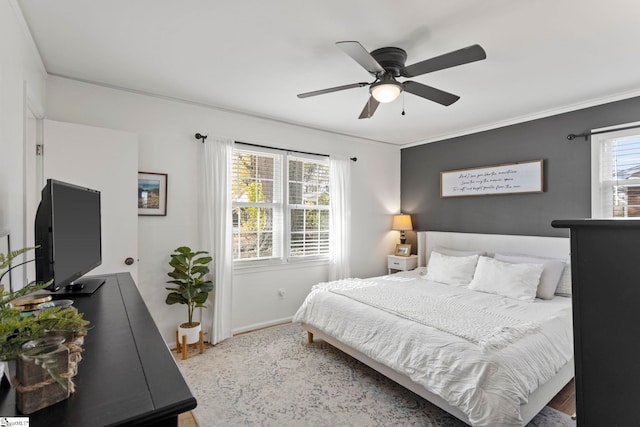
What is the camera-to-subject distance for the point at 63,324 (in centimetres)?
67

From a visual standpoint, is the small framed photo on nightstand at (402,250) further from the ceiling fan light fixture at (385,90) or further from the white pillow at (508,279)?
the ceiling fan light fixture at (385,90)

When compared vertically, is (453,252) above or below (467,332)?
above

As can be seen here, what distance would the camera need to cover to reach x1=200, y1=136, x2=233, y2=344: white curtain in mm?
3371

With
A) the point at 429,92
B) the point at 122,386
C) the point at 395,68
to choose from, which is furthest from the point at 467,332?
the point at 122,386

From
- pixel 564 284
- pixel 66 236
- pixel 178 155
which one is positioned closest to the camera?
pixel 66 236

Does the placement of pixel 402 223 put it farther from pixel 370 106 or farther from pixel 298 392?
pixel 298 392

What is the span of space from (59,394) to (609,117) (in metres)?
4.37

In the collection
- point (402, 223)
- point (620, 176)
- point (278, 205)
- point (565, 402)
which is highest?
point (620, 176)

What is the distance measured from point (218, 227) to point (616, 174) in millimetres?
4008

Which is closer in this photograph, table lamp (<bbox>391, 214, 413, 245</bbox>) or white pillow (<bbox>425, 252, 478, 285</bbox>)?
white pillow (<bbox>425, 252, 478, 285</bbox>)

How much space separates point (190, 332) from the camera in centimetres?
303

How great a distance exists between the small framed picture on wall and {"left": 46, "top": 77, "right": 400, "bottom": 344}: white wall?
0.19 ft

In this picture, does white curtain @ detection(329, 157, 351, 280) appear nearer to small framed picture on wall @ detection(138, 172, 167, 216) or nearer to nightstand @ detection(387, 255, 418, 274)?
nightstand @ detection(387, 255, 418, 274)

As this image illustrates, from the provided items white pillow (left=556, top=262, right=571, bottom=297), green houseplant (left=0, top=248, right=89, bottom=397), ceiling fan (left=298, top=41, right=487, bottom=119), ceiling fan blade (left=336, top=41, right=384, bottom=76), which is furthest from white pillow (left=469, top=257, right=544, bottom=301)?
green houseplant (left=0, top=248, right=89, bottom=397)
